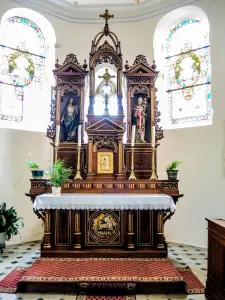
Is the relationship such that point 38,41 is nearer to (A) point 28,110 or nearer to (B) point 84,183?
(A) point 28,110

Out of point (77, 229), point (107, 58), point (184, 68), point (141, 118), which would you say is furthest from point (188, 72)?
point (77, 229)

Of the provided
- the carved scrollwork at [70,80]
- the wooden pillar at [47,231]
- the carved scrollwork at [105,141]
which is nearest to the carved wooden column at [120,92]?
the carved scrollwork at [105,141]

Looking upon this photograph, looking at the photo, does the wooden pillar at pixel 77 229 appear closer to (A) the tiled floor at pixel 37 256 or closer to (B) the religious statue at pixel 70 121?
(A) the tiled floor at pixel 37 256

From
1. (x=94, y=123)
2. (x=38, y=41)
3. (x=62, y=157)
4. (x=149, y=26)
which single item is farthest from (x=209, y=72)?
(x=38, y=41)

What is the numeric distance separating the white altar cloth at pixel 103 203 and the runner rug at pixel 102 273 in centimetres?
85

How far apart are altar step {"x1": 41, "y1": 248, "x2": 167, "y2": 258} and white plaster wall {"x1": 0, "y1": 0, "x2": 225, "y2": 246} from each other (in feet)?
6.47

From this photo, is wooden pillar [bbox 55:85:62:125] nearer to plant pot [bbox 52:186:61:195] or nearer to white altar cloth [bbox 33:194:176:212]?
plant pot [bbox 52:186:61:195]

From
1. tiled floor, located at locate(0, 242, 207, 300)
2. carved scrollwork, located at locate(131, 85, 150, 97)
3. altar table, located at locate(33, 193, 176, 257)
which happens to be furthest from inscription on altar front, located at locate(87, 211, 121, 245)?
carved scrollwork, located at locate(131, 85, 150, 97)

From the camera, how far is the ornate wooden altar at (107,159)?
16.3ft

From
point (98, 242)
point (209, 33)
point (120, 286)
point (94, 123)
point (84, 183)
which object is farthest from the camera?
point (209, 33)

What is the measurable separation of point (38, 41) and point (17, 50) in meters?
0.69

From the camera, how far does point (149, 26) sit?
24.2 feet

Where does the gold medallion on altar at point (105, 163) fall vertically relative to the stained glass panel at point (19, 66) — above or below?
below

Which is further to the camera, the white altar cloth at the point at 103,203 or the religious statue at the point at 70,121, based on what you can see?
the religious statue at the point at 70,121
